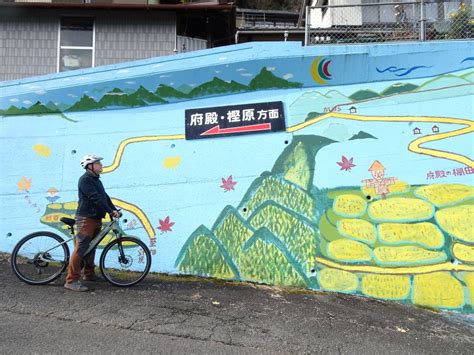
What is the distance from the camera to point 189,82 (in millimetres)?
6691

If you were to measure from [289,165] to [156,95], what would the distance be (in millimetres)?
2440

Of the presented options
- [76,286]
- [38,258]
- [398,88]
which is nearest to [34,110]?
[38,258]

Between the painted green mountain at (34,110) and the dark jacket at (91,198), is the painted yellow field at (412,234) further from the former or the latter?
the painted green mountain at (34,110)

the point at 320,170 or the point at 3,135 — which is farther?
the point at 3,135

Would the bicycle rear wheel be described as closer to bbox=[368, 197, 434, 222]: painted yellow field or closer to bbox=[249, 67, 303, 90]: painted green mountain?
bbox=[249, 67, 303, 90]: painted green mountain

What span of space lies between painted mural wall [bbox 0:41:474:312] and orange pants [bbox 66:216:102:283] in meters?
1.20

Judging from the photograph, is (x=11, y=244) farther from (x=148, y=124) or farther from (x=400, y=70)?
(x=400, y=70)

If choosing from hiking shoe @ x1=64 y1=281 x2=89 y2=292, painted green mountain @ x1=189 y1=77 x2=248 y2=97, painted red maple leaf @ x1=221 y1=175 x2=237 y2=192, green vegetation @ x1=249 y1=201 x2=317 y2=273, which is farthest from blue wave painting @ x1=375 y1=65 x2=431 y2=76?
hiking shoe @ x1=64 y1=281 x2=89 y2=292

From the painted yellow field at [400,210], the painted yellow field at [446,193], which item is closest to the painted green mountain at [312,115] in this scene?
the painted yellow field at [400,210]

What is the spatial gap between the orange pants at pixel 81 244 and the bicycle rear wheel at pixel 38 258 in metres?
0.36

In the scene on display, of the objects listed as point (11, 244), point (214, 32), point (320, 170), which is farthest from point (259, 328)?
point (214, 32)

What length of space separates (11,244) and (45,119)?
219 centimetres

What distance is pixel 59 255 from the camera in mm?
5676

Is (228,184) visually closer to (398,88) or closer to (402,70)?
(398,88)
